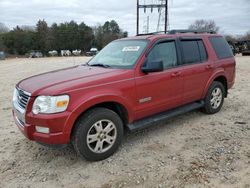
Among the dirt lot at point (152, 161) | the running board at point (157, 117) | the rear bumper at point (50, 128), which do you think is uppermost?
the rear bumper at point (50, 128)

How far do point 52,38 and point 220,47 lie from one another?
255 feet

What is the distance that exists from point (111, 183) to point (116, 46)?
269 cm

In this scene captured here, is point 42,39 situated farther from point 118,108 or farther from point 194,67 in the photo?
point 118,108

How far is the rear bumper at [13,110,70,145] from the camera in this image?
338 cm

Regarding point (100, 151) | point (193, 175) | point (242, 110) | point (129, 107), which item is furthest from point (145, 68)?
point (242, 110)

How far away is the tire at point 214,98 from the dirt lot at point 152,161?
55 cm

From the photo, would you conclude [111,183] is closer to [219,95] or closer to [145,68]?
[145,68]

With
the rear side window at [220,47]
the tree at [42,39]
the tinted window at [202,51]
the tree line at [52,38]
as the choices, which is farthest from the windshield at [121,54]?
the tree at [42,39]

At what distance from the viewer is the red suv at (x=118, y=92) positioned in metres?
3.47

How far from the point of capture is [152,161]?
384 cm

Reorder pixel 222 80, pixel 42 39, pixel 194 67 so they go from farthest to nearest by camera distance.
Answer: pixel 42 39
pixel 222 80
pixel 194 67

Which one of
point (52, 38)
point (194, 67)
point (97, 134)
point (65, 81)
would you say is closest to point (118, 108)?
point (97, 134)

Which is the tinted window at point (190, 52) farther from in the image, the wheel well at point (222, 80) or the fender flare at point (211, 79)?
the wheel well at point (222, 80)

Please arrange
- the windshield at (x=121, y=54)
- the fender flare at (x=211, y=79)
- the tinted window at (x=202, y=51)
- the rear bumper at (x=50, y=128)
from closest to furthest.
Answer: the rear bumper at (x=50, y=128)
the windshield at (x=121, y=54)
the tinted window at (x=202, y=51)
the fender flare at (x=211, y=79)
